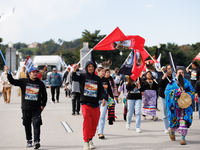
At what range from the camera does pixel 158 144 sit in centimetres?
729

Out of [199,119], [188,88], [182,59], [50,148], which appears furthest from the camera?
[182,59]

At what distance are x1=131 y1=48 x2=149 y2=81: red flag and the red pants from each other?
9.09 feet

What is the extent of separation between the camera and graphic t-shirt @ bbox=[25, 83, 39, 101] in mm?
7031

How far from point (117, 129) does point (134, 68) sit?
1.83m

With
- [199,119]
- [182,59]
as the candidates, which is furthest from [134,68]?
[182,59]

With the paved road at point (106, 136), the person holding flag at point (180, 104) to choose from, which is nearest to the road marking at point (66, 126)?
the paved road at point (106, 136)

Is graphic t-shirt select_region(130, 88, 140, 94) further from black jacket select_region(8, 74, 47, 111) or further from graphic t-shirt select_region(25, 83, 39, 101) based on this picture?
graphic t-shirt select_region(25, 83, 39, 101)

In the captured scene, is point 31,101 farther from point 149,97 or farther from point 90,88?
point 149,97

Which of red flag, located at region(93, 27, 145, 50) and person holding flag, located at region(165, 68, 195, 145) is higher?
red flag, located at region(93, 27, 145, 50)

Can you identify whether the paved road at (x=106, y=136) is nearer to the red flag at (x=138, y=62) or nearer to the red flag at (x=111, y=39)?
the red flag at (x=138, y=62)

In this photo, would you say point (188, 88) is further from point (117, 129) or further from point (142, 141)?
point (117, 129)

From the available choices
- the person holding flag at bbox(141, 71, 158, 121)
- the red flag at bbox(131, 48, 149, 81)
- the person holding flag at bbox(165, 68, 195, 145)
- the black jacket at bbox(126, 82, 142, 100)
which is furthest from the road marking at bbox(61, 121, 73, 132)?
the person holding flag at bbox(165, 68, 195, 145)

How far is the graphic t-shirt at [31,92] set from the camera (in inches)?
277

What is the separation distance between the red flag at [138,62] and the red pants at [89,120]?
2.77 meters
